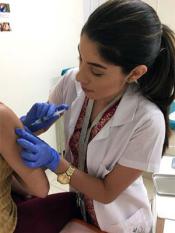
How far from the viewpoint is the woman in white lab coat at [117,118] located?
2.79ft

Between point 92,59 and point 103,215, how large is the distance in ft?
1.93

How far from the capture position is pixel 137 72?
0.93 meters

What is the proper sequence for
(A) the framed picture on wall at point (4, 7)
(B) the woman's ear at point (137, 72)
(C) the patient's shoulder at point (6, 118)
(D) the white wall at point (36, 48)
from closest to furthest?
(C) the patient's shoulder at point (6, 118), (B) the woman's ear at point (137, 72), (A) the framed picture on wall at point (4, 7), (D) the white wall at point (36, 48)

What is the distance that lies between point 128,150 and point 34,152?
0.33 meters

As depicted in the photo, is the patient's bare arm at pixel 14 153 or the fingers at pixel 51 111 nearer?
the patient's bare arm at pixel 14 153

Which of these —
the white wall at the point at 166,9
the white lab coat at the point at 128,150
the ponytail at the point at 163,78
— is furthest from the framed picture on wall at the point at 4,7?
the ponytail at the point at 163,78

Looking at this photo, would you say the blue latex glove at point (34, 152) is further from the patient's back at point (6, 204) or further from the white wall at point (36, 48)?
the white wall at point (36, 48)

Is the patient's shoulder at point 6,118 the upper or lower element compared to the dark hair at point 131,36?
lower

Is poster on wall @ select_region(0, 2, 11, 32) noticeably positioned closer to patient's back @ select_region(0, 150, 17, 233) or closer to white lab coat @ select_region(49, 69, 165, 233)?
white lab coat @ select_region(49, 69, 165, 233)

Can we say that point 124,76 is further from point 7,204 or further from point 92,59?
point 7,204

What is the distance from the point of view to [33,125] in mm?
1041

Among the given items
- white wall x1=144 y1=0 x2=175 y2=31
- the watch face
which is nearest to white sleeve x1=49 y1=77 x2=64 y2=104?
the watch face

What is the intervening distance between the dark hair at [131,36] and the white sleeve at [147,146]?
0.56ft

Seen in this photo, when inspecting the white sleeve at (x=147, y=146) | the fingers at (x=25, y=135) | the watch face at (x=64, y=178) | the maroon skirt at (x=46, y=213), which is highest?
the fingers at (x=25, y=135)
